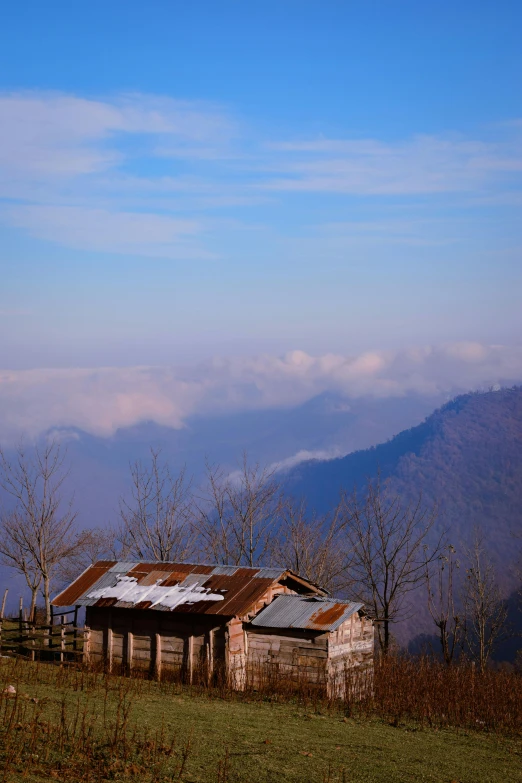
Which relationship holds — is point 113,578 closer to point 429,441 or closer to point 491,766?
point 491,766

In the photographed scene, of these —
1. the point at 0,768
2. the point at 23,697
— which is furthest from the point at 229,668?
the point at 0,768

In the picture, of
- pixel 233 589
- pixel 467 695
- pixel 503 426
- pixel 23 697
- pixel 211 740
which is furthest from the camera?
pixel 503 426

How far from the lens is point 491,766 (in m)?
15.9

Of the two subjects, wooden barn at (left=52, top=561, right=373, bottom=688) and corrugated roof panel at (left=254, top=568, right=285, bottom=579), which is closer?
wooden barn at (left=52, top=561, right=373, bottom=688)

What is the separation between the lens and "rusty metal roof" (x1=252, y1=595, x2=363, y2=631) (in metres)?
24.3

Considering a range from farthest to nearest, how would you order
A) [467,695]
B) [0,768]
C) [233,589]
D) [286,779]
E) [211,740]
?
[233,589] → [467,695] → [211,740] → [286,779] → [0,768]

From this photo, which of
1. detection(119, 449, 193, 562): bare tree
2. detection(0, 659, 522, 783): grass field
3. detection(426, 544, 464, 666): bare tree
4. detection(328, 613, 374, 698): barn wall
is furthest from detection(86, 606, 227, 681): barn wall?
detection(119, 449, 193, 562): bare tree

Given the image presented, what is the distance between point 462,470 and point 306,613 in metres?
128

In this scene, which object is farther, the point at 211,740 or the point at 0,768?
the point at 211,740

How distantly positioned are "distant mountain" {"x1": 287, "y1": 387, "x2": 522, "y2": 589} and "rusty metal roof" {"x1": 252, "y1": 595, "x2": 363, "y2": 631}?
78.4m

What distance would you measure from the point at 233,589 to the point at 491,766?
12030 millimetres

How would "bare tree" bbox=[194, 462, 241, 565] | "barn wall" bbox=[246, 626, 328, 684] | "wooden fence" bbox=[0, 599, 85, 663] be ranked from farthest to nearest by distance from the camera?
"bare tree" bbox=[194, 462, 241, 565], "wooden fence" bbox=[0, 599, 85, 663], "barn wall" bbox=[246, 626, 328, 684]

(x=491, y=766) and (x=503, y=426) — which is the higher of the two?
(x=503, y=426)

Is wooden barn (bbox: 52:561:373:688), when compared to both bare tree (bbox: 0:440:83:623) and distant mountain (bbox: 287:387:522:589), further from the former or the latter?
distant mountain (bbox: 287:387:522:589)
